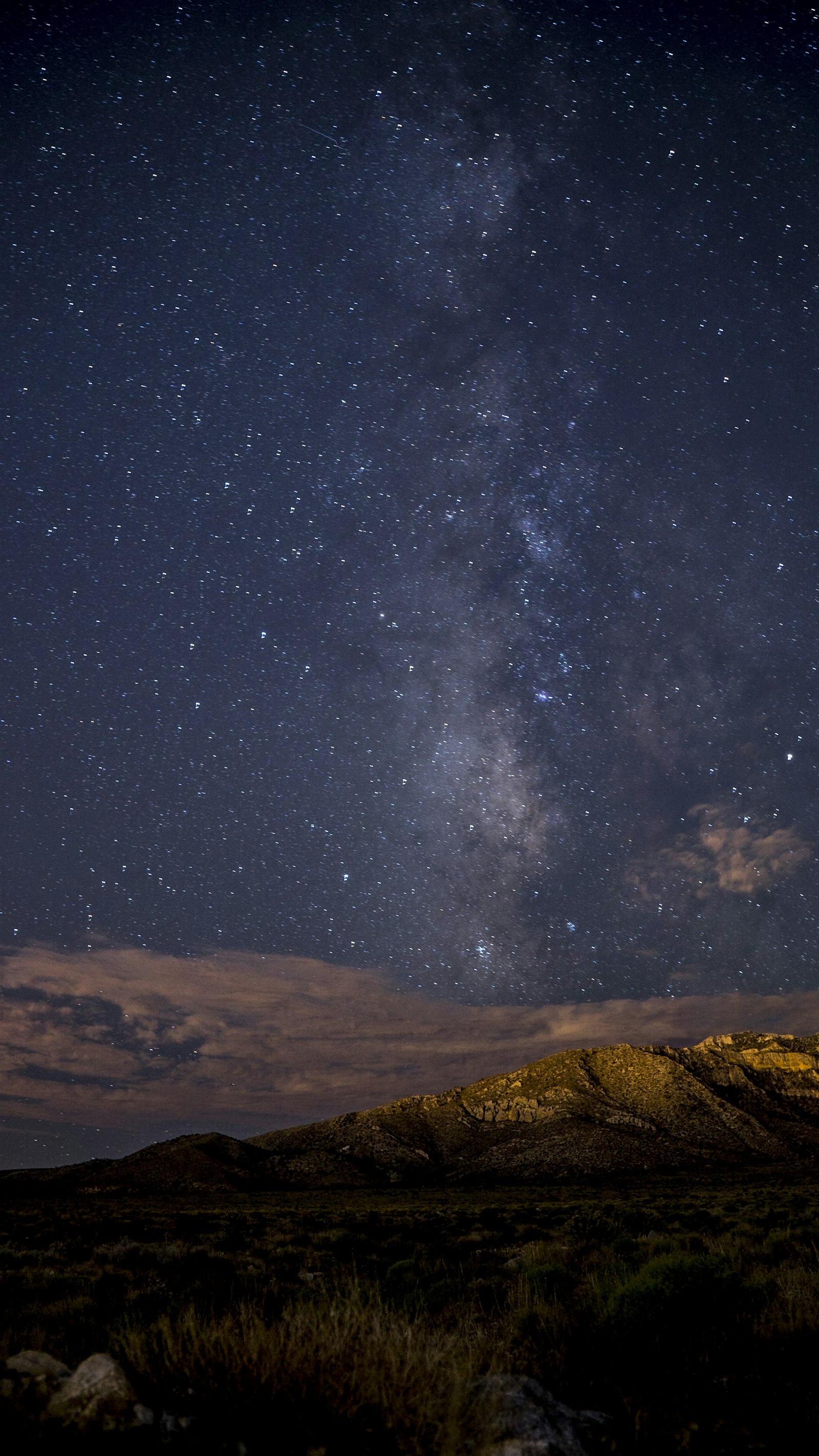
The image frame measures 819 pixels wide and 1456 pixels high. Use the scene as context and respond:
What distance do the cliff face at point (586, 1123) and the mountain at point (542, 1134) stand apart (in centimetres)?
29

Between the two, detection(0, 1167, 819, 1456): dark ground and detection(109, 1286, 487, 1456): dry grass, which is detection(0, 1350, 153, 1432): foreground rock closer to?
detection(0, 1167, 819, 1456): dark ground

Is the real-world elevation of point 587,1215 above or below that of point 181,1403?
below

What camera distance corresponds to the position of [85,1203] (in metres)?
55.6

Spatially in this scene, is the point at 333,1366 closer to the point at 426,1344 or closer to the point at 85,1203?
the point at 426,1344

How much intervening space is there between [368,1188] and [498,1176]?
17564 mm

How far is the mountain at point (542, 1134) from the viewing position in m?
89.4

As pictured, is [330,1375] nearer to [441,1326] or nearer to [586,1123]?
[441,1326]

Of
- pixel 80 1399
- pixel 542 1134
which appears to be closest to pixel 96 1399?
pixel 80 1399

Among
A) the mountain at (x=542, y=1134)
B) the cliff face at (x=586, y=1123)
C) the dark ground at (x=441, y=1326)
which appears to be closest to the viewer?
the dark ground at (x=441, y=1326)

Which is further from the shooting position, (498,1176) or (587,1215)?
(498,1176)

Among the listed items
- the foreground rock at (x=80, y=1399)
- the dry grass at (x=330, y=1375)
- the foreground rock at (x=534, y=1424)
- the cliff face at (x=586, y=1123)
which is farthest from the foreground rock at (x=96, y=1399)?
the cliff face at (x=586, y=1123)

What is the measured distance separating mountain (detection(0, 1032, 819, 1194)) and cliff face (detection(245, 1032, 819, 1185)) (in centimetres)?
29

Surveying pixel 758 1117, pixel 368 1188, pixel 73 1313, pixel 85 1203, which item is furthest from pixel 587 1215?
pixel 758 1117

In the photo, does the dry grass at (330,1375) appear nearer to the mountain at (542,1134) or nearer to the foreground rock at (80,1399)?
the foreground rock at (80,1399)
